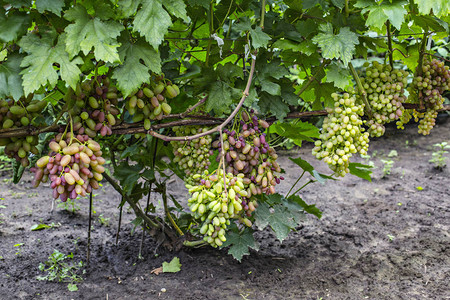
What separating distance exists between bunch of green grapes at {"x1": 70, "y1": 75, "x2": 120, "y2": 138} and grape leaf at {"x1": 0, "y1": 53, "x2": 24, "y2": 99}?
0.21 m

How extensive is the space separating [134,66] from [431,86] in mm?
1447

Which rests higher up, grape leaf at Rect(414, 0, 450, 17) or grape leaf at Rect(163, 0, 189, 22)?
grape leaf at Rect(414, 0, 450, 17)

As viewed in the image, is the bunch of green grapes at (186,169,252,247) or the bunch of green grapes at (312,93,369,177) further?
the bunch of green grapes at (312,93,369,177)

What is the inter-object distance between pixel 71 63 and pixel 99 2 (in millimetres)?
235

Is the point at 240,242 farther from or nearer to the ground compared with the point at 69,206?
farther from the ground

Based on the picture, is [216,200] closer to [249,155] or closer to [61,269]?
[249,155]

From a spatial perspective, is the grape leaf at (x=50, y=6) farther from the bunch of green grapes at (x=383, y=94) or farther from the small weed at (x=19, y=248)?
the small weed at (x=19, y=248)

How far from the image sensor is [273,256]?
8.88 ft

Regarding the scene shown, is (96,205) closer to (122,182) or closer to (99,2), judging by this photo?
A: (122,182)

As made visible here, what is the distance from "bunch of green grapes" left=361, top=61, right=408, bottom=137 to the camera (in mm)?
1849

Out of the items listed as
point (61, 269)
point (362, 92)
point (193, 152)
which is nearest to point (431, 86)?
point (362, 92)

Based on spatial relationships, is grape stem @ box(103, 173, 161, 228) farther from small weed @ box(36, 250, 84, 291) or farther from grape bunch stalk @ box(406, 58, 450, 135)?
grape bunch stalk @ box(406, 58, 450, 135)

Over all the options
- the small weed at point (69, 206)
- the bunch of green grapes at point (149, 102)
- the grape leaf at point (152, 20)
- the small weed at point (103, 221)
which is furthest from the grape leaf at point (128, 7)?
the small weed at point (69, 206)

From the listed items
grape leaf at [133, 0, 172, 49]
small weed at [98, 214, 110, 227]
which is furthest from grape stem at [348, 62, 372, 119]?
small weed at [98, 214, 110, 227]
